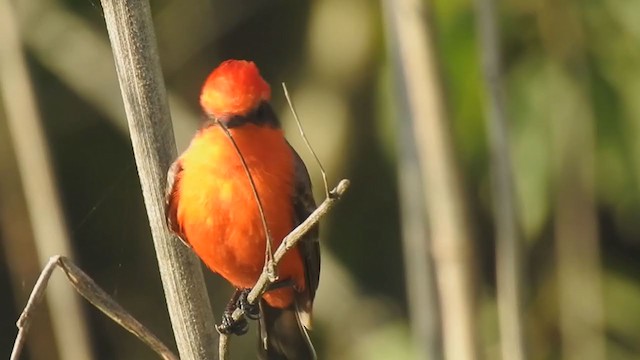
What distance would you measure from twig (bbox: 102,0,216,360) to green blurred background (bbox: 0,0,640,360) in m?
0.99

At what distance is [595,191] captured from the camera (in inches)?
90.0

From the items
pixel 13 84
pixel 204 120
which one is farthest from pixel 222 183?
pixel 13 84

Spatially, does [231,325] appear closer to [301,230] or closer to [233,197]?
[233,197]

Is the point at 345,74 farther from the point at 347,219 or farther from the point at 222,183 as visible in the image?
the point at 222,183

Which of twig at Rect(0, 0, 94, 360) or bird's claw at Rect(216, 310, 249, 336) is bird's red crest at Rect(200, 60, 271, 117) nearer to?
bird's claw at Rect(216, 310, 249, 336)

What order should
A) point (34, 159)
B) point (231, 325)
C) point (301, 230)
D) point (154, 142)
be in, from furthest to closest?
point (34, 159), point (231, 325), point (154, 142), point (301, 230)

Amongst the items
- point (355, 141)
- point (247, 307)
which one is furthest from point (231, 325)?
point (355, 141)

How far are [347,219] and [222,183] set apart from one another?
114 cm

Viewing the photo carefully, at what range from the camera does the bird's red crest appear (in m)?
1.42

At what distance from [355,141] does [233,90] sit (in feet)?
3.79

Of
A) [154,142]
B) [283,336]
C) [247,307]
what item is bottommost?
[283,336]

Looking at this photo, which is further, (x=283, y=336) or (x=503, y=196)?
(x=283, y=336)

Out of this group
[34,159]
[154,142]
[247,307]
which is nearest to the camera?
[154,142]

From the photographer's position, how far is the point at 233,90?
1.44 metres
